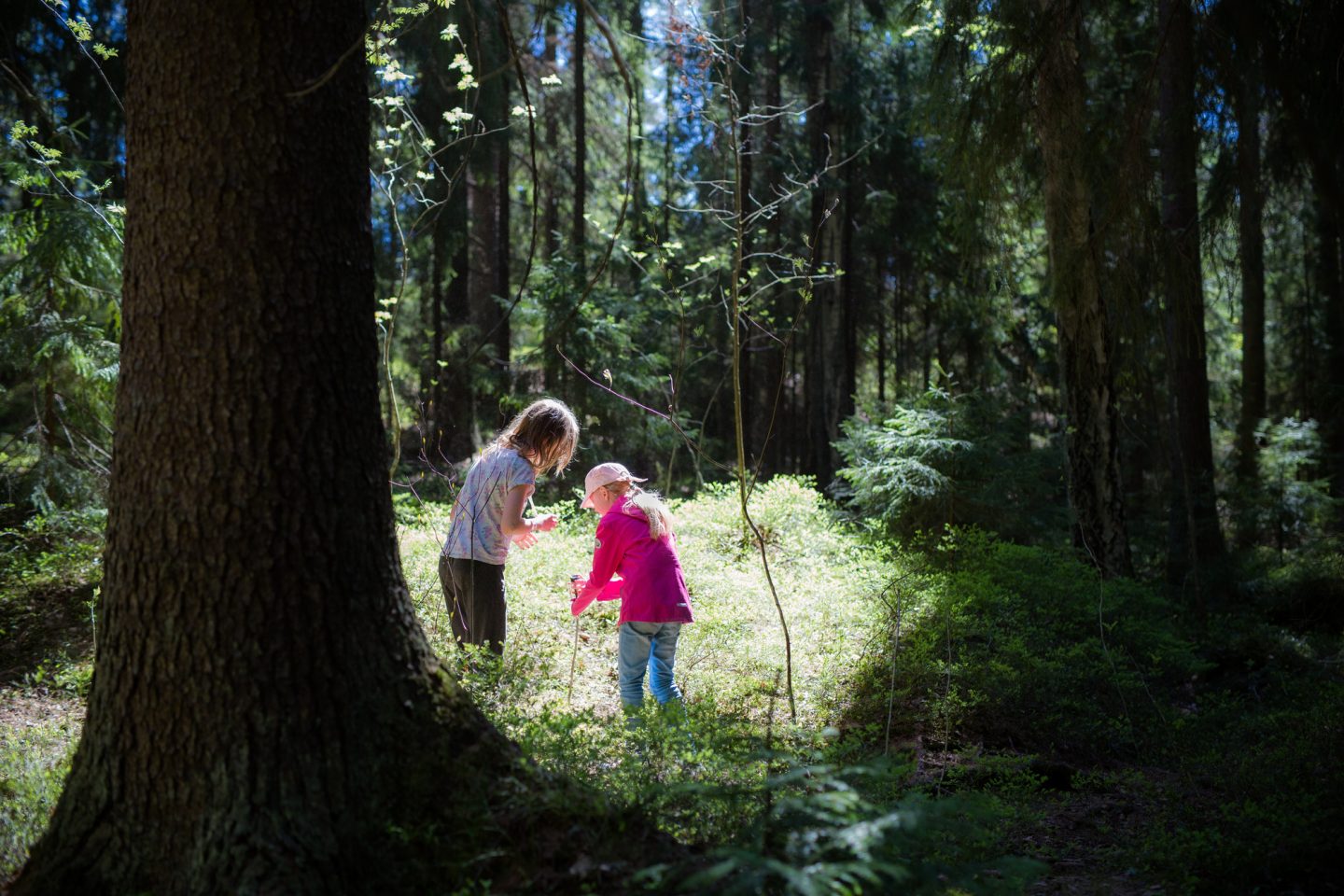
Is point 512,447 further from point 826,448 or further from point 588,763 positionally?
point 826,448

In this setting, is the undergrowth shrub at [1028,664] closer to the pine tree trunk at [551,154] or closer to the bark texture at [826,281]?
the bark texture at [826,281]

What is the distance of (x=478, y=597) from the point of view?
496 centimetres

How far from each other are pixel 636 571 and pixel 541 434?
2.98ft

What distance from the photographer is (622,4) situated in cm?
1697

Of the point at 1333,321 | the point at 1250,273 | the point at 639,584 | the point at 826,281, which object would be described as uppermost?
the point at 826,281

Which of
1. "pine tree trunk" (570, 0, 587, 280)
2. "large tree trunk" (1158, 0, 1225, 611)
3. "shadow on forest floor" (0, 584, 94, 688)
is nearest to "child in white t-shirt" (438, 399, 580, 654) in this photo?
"shadow on forest floor" (0, 584, 94, 688)

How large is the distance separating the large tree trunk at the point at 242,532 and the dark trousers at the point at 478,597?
202 cm

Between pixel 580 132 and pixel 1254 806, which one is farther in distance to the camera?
pixel 580 132

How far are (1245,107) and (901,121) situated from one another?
1479 centimetres

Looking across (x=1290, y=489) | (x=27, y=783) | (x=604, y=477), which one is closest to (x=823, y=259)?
(x=1290, y=489)

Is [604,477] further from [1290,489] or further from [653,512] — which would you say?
[1290,489]

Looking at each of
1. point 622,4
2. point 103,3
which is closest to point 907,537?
point 103,3

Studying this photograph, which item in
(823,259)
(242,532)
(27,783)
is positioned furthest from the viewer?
(823,259)

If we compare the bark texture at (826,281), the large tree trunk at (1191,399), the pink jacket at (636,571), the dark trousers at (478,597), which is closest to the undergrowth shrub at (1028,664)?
the large tree trunk at (1191,399)
